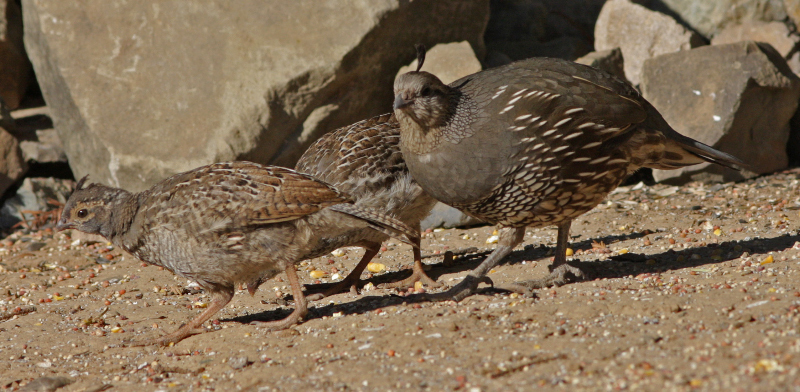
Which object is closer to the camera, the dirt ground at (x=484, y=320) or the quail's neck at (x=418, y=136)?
the dirt ground at (x=484, y=320)

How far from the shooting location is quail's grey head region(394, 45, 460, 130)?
15.7 ft

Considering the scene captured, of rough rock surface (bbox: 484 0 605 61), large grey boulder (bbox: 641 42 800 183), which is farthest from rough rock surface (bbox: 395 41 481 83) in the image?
large grey boulder (bbox: 641 42 800 183)

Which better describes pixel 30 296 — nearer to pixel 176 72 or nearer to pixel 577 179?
pixel 176 72

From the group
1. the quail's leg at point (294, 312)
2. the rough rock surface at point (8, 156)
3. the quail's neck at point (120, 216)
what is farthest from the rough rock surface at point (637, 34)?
the rough rock surface at point (8, 156)

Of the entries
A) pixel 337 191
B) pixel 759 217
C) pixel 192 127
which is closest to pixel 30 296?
pixel 192 127

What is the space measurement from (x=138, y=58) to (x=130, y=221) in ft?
9.44

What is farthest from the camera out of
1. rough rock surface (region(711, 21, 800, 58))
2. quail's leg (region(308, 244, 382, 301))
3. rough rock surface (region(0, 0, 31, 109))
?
rough rock surface (region(711, 21, 800, 58))

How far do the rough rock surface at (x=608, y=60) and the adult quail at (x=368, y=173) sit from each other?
3.15 metres

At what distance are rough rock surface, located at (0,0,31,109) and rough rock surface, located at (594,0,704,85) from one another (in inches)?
264

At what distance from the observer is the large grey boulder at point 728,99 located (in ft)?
24.9

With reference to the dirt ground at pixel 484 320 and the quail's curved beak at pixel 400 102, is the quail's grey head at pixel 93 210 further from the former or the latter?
the quail's curved beak at pixel 400 102

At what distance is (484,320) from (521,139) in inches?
44.8

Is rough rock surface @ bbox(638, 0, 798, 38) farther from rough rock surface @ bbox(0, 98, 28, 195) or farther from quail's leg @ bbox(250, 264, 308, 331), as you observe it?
rough rock surface @ bbox(0, 98, 28, 195)

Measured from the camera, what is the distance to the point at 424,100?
15.8 ft
